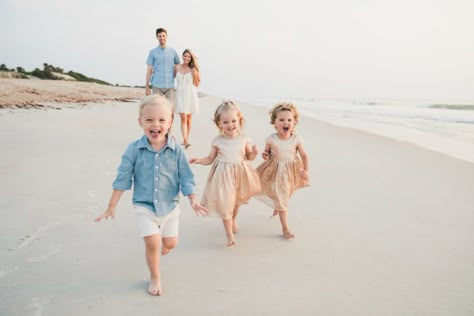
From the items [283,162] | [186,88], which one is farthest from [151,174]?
[186,88]

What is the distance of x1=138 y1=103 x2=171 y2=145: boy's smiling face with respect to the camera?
2.40 meters

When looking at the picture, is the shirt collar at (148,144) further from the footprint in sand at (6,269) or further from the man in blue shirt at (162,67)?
the man in blue shirt at (162,67)

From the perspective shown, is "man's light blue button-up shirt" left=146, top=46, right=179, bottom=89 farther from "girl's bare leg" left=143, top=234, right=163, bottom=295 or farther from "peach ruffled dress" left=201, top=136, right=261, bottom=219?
"girl's bare leg" left=143, top=234, right=163, bottom=295

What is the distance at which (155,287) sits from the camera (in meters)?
2.38

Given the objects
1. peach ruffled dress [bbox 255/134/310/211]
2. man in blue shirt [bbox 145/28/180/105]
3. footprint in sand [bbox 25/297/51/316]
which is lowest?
footprint in sand [bbox 25/297/51/316]

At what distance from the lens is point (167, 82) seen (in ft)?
23.7

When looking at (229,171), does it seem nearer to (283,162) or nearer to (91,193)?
(283,162)

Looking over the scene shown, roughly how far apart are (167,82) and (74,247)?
4821 mm

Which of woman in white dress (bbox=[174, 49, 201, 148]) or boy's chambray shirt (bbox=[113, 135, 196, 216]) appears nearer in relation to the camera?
boy's chambray shirt (bbox=[113, 135, 196, 216])

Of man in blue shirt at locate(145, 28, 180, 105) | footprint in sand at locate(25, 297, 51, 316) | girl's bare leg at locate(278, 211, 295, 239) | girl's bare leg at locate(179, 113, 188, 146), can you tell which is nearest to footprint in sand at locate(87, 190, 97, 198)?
footprint in sand at locate(25, 297, 51, 316)

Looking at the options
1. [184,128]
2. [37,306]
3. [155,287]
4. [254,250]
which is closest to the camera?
[37,306]

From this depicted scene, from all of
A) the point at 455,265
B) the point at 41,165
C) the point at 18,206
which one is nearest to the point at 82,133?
the point at 41,165

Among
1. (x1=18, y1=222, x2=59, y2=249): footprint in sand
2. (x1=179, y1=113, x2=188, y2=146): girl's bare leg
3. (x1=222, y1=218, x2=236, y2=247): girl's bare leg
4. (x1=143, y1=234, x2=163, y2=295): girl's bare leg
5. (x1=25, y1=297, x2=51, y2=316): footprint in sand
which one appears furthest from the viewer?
(x1=179, y1=113, x2=188, y2=146): girl's bare leg

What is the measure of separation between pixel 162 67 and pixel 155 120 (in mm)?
5026
